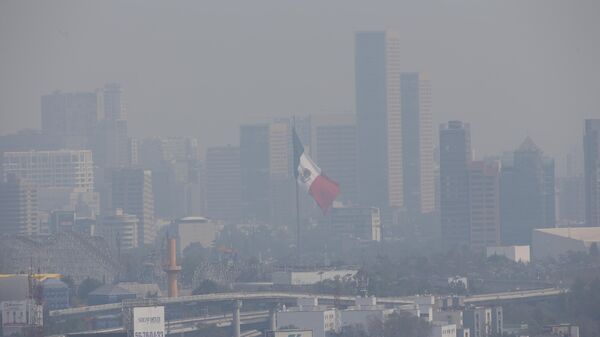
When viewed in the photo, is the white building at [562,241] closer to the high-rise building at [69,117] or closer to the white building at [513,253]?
the white building at [513,253]

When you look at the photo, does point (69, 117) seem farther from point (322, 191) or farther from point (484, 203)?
point (322, 191)

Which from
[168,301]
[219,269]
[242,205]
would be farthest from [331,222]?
[168,301]

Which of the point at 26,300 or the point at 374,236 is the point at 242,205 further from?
the point at 26,300

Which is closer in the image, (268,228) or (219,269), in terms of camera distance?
(219,269)

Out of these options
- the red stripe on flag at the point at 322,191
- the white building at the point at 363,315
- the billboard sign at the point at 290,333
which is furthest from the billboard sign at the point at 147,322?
the red stripe on flag at the point at 322,191

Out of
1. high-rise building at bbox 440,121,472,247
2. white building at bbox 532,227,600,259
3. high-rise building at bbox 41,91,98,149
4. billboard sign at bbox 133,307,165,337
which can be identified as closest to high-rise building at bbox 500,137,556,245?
high-rise building at bbox 440,121,472,247

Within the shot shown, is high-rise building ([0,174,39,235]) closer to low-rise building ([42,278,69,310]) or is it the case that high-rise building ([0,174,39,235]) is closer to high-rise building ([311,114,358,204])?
high-rise building ([311,114,358,204])
